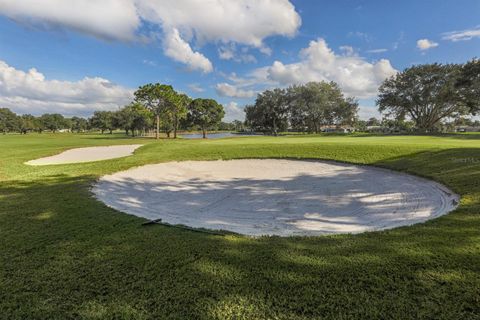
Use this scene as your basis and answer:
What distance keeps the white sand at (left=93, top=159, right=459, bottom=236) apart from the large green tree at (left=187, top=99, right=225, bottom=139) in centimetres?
4450

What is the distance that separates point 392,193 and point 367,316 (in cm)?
652

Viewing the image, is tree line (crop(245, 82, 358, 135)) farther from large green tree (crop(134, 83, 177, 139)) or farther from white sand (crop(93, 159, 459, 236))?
white sand (crop(93, 159, 459, 236))

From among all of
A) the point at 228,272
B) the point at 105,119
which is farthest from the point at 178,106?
the point at 105,119

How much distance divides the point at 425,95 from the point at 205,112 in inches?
1631

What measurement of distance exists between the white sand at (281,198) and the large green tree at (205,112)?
4450cm

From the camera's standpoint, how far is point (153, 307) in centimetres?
256

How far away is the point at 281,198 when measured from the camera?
7723mm

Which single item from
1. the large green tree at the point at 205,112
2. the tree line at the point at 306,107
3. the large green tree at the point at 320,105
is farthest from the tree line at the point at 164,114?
the large green tree at the point at 320,105

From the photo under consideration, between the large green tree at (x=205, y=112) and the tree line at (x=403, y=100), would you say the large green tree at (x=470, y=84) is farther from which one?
the large green tree at (x=205, y=112)

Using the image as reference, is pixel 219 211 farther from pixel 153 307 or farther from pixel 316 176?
pixel 316 176

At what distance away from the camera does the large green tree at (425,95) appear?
43125 millimetres

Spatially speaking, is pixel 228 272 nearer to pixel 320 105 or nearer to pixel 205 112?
pixel 205 112

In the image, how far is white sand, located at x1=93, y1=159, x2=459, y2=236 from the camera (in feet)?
18.6

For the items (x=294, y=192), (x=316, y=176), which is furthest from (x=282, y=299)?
(x=316, y=176)
